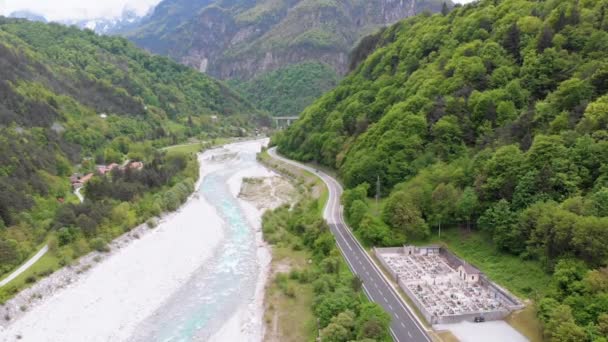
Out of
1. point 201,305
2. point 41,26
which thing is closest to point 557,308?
point 201,305

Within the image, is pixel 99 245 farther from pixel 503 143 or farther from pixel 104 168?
pixel 503 143

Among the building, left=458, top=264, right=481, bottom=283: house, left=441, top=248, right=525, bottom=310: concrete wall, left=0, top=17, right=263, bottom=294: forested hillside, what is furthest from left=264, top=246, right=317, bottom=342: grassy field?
→ left=0, top=17, right=263, bottom=294: forested hillside

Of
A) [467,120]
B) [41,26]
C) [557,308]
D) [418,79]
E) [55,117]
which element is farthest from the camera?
[41,26]

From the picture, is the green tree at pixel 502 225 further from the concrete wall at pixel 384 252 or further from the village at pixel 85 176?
the village at pixel 85 176

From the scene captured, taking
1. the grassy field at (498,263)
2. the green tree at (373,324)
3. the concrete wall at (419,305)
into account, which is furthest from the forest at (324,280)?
the grassy field at (498,263)

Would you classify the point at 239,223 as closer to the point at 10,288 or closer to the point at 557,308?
the point at 10,288

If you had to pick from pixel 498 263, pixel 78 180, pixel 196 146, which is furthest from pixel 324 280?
pixel 196 146

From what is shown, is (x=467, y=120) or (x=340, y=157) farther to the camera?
(x=340, y=157)
